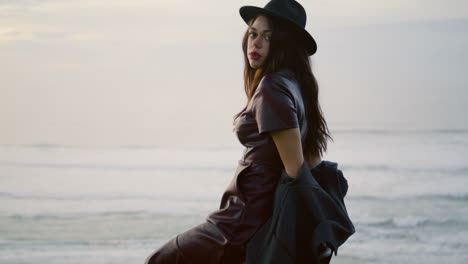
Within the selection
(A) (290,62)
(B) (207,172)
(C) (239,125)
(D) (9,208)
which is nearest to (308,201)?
(C) (239,125)

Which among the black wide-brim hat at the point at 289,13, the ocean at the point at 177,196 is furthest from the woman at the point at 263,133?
the ocean at the point at 177,196

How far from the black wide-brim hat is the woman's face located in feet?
0.14

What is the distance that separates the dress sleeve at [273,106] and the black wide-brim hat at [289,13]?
238mm

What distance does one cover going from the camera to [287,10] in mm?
2398

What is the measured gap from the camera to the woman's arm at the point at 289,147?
221cm

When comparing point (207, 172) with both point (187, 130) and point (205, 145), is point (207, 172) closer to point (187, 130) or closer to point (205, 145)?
point (205, 145)

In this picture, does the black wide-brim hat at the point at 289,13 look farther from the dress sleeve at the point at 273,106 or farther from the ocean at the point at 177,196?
the ocean at the point at 177,196

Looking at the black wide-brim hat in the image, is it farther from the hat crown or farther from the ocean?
the ocean

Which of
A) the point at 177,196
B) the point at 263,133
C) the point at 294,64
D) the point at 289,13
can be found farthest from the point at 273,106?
the point at 177,196

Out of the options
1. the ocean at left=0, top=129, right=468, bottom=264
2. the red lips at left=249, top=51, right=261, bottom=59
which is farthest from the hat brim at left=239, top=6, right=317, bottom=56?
the ocean at left=0, top=129, right=468, bottom=264

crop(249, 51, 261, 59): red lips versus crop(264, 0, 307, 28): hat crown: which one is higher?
crop(264, 0, 307, 28): hat crown

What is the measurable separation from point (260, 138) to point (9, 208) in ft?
26.9

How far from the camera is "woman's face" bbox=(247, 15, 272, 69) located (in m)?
2.42

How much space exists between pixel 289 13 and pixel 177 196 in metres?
8.91
